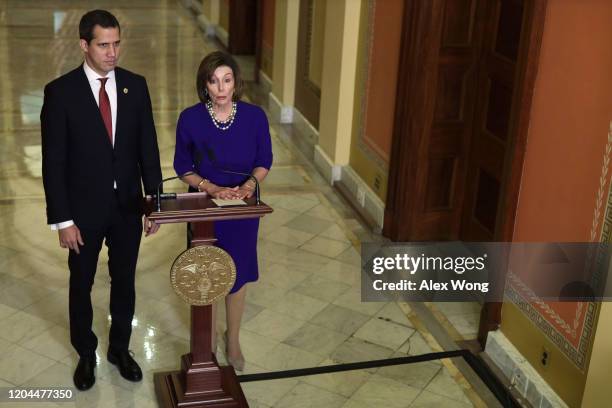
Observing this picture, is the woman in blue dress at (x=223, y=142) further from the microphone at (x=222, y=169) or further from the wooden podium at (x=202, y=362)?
the wooden podium at (x=202, y=362)

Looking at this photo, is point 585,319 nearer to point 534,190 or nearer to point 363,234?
point 534,190

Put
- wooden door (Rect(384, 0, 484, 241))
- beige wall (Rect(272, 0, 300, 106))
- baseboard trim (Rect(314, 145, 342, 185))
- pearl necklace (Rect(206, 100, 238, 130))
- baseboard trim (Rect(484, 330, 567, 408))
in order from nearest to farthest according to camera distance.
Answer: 1. pearl necklace (Rect(206, 100, 238, 130))
2. baseboard trim (Rect(484, 330, 567, 408))
3. wooden door (Rect(384, 0, 484, 241))
4. baseboard trim (Rect(314, 145, 342, 185))
5. beige wall (Rect(272, 0, 300, 106))

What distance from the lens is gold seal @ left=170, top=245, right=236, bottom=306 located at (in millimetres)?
3861

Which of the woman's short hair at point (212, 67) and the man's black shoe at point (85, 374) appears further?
the man's black shoe at point (85, 374)

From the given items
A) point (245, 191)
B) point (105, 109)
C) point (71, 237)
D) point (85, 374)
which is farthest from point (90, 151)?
point (85, 374)

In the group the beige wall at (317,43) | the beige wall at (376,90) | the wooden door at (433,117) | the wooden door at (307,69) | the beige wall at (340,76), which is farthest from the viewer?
the wooden door at (307,69)

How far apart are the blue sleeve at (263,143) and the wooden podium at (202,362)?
0.42 meters

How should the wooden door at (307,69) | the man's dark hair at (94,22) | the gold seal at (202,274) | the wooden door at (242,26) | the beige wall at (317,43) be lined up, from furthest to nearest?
1. the wooden door at (242,26)
2. the wooden door at (307,69)
3. the beige wall at (317,43)
4. the gold seal at (202,274)
5. the man's dark hair at (94,22)

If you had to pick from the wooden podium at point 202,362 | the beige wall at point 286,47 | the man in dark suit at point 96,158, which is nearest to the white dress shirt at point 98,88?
the man in dark suit at point 96,158

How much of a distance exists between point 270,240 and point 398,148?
1186mm

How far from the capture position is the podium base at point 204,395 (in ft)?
13.7

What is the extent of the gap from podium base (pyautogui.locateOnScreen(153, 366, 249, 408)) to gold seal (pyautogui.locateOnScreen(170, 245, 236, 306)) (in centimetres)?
52

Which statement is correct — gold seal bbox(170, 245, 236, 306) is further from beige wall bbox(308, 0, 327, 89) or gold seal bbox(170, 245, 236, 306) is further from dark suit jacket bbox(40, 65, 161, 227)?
beige wall bbox(308, 0, 327, 89)

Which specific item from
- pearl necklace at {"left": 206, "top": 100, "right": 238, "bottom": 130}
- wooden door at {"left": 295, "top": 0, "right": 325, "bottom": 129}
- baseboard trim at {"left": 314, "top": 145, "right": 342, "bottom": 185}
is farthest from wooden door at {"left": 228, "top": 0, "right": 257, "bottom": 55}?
pearl necklace at {"left": 206, "top": 100, "right": 238, "bottom": 130}
